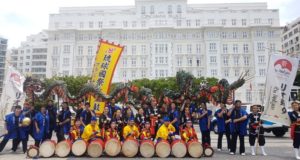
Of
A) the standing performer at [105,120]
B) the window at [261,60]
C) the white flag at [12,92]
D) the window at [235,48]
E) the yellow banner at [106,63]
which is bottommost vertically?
the standing performer at [105,120]

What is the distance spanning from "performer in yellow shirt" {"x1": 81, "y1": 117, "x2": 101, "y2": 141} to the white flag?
3.11 m

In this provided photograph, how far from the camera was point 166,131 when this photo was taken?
10109 mm

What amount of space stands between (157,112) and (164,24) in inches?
2054

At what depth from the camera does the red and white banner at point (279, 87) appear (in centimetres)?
1002

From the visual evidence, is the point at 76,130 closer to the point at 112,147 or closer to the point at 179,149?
the point at 112,147

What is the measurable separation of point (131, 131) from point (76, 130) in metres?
2.03

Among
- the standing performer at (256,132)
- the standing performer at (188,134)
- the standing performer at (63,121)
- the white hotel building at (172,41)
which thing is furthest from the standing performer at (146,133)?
the white hotel building at (172,41)

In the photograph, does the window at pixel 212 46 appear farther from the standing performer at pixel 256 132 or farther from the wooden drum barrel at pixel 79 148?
the wooden drum barrel at pixel 79 148

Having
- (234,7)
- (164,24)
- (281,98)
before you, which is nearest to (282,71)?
(281,98)

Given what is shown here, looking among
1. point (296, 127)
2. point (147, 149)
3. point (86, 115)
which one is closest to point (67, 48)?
point (86, 115)

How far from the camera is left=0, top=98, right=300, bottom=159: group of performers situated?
401 inches

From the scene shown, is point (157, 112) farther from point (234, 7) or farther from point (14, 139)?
point (234, 7)

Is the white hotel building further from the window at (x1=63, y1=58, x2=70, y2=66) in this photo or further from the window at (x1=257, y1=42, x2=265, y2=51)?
the window at (x1=63, y1=58, x2=70, y2=66)

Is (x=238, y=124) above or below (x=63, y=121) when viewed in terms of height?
below
